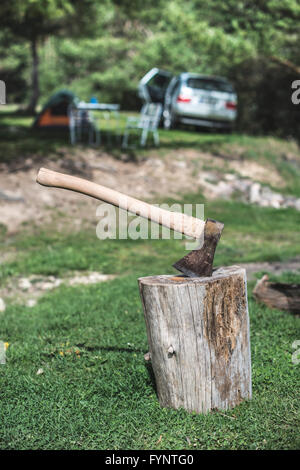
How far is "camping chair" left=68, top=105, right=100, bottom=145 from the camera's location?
13308 millimetres

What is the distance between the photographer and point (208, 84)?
54.9 feet

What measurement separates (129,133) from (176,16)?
3378 millimetres

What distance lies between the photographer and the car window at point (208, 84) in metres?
16.3

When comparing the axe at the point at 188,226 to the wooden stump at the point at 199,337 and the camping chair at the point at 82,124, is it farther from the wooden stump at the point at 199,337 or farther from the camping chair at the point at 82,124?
the camping chair at the point at 82,124

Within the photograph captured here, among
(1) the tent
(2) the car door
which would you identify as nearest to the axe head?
(1) the tent

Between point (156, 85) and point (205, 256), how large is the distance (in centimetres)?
1578

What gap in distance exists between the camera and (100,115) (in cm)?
2069

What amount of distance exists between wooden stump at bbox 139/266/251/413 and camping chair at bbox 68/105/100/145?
34.5 feet

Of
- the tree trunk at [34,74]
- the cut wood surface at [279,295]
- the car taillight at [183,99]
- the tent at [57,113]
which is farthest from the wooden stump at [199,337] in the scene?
the tree trunk at [34,74]

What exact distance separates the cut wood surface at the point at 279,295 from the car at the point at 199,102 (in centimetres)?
1162

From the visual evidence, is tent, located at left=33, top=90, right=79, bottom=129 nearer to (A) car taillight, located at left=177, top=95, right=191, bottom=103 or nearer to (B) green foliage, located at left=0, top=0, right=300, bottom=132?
(B) green foliage, located at left=0, top=0, right=300, bottom=132
